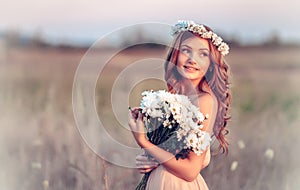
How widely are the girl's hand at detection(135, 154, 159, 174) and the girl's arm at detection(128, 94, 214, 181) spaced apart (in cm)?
→ 4

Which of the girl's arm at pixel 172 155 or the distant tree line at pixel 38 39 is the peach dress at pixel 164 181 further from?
the distant tree line at pixel 38 39

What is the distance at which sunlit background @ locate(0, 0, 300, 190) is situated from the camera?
2.18m

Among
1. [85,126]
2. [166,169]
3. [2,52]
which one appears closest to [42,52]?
[2,52]

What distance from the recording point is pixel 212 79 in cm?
206

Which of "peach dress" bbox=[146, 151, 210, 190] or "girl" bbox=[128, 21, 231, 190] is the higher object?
"girl" bbox=[128, 21, 231, 190]

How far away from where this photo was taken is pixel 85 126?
219 centimetres

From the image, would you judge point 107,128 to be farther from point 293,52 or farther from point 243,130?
point 293,52

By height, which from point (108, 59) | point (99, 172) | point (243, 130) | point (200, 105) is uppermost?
point (108, 59)

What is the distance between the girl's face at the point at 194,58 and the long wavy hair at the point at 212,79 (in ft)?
0.06

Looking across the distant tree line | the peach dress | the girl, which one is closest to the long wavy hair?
the girl

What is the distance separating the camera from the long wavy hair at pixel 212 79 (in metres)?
2.06

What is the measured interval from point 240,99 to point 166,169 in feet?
1.67

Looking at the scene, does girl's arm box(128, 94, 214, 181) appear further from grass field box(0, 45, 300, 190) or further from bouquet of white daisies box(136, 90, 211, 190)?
grass field box(0, 45, 300, 190)

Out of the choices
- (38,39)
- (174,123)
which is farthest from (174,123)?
(38,39)
